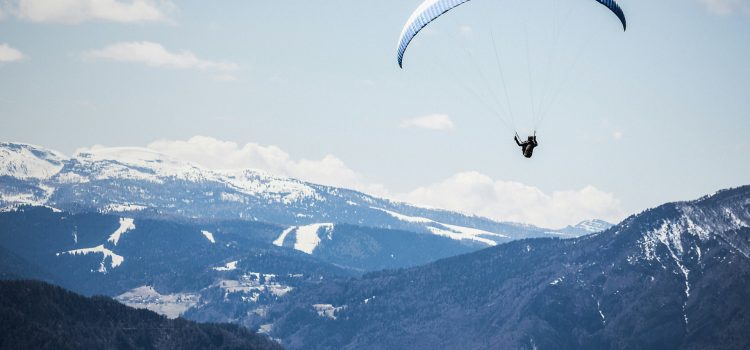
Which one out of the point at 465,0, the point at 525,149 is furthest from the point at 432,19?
the point at 525,149

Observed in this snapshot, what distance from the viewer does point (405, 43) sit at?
126m

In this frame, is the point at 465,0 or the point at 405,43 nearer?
the point at 465,0

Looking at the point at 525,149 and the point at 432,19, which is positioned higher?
the point at 432,19

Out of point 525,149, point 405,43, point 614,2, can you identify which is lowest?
point 525,149

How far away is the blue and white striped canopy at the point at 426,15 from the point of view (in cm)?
11781

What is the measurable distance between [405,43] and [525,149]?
2000cm

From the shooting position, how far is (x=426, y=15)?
120 metres

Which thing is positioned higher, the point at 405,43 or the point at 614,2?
the point at 614,2

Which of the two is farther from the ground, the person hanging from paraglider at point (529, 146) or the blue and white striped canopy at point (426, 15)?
the blue and white striped canopy at point (426, 15)

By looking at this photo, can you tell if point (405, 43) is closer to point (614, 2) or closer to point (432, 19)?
point (432, 19)

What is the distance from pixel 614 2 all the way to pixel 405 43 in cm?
2546

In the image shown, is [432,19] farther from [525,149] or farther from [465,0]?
[525,149]

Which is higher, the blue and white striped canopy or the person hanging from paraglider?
the blue and white striped canopy

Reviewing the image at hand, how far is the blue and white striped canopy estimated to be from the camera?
117812 millimetres
